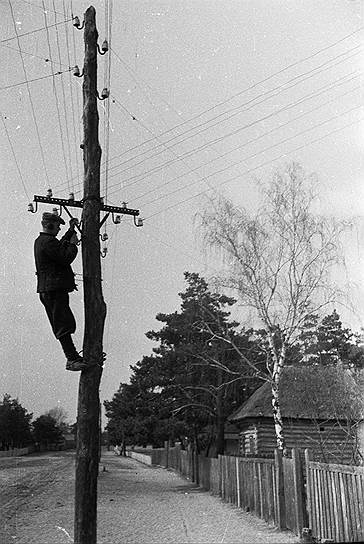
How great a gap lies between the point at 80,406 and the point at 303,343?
10.2m

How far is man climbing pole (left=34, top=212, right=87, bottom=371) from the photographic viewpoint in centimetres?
515

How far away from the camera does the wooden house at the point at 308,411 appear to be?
47.1ft

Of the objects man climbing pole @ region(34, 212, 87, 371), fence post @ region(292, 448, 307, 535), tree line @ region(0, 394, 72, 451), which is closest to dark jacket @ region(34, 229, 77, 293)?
man climbing pole @ region(34, 212, 87, 371)

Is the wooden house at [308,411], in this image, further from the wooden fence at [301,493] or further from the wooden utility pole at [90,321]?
the wooden utility pole at [90,321]

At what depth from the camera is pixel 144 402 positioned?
19.3m

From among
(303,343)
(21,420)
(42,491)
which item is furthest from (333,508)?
(21,420)

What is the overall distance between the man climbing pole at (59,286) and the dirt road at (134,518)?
4.09 metres

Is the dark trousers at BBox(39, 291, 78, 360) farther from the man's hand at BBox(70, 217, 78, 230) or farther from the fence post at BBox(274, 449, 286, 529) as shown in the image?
the fence post at BBox(274, 449, 286, 529)

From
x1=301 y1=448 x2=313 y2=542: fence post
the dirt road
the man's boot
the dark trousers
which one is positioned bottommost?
the dirt road

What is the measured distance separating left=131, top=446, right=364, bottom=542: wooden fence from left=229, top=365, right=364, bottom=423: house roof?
3.27 m

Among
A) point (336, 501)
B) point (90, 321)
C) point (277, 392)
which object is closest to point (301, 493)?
point (336, 501)

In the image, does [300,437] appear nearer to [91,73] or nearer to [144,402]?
[144,402]

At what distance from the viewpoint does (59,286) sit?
5141mm

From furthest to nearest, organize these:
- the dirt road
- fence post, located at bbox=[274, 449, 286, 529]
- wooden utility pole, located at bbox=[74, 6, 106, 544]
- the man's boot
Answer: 1. fence post, located at bbox=[274, 449, 286, 529]
2. the dirt road
3. the man's boot
4. wooden utility pole, located at bbox=[74, 6, 106, 544]
